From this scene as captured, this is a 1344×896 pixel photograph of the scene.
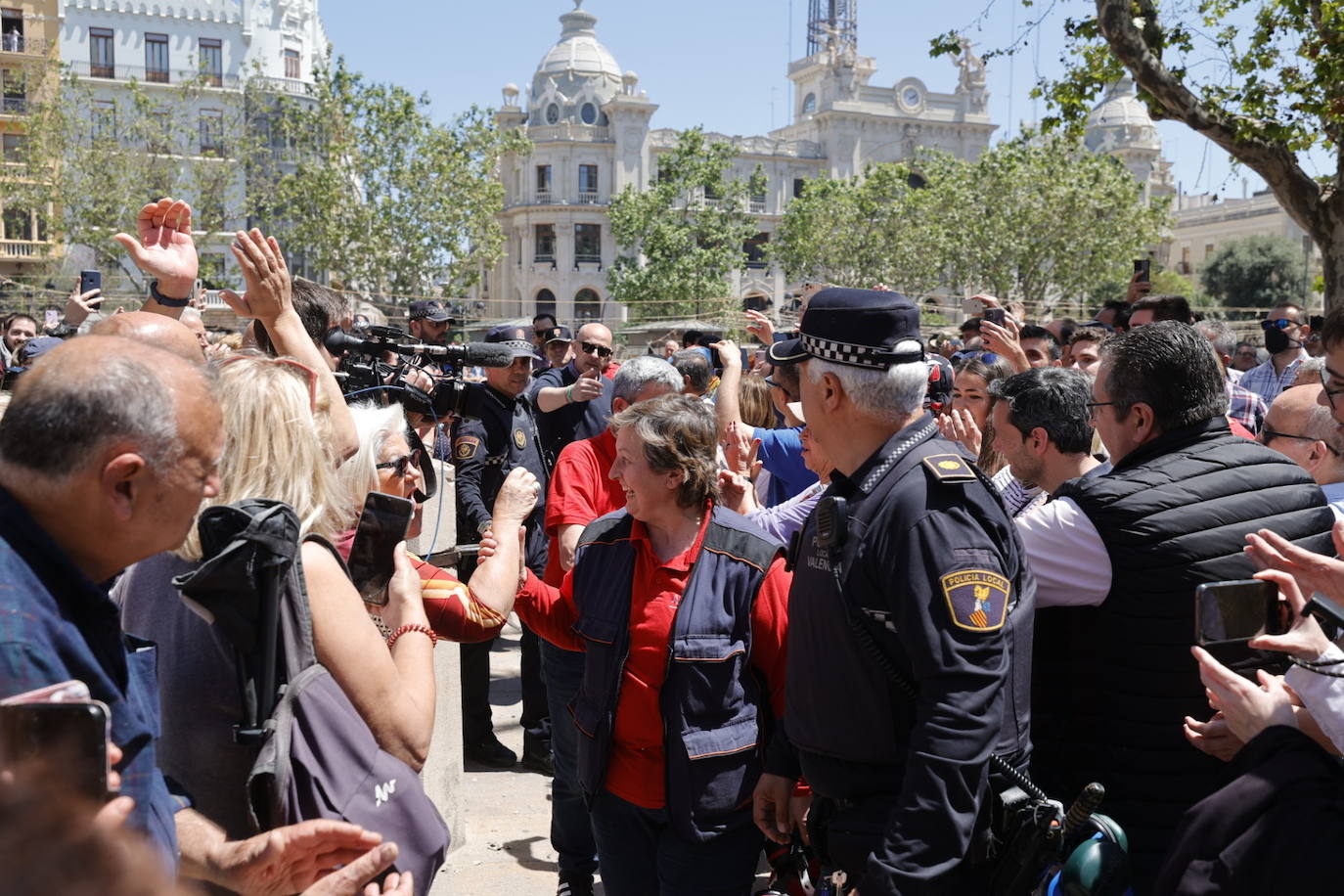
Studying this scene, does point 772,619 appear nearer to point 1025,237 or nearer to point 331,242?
point 331,242

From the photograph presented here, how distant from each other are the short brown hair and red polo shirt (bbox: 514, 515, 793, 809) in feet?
0.64

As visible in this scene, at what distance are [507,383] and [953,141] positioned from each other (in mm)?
76977

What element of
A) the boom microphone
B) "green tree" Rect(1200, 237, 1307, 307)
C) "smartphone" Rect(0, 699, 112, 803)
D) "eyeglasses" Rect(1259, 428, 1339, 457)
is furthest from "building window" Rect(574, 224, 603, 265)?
"smartphone" Rect(0, 699, 112, 803)

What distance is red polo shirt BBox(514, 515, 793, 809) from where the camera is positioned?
3.44 m

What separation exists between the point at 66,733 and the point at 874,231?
54.7 m

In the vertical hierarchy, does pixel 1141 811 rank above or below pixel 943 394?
below

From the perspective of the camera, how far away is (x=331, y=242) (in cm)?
3962

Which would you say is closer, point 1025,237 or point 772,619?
point 772,619

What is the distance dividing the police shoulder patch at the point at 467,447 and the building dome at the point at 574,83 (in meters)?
66.4

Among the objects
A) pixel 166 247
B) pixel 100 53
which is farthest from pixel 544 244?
pixel 166 247

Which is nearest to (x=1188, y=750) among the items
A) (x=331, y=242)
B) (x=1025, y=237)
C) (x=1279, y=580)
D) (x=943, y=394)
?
(x=1279, y=580)

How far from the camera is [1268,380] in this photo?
982 centimetres

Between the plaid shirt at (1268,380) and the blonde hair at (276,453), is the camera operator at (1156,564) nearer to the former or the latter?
the blonde hair at (276,453)

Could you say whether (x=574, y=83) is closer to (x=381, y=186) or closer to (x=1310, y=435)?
(x=381, y=186)
